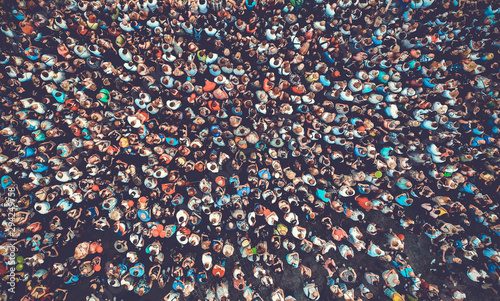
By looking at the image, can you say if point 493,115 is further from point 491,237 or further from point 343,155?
point 343,155

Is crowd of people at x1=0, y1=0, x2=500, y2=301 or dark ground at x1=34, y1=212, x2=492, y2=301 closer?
crowd of people at x1=0, y1=0, x2=500, y2=301

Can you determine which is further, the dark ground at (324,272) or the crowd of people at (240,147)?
the dark ground at (324,272)

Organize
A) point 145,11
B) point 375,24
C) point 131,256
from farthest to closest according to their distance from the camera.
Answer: point 375,24
point 145,11
point 131,256

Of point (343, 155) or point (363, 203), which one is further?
point (343, 155)

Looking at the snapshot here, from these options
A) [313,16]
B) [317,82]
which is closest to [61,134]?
[317,82]

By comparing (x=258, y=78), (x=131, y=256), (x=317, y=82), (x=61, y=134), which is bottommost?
(x=131, y=256)

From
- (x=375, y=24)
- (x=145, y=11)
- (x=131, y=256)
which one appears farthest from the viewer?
(x=375, y=24)

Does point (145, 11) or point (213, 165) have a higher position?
point (145, 11)

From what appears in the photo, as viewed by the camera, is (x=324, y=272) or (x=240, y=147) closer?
(x=240, y=147)
